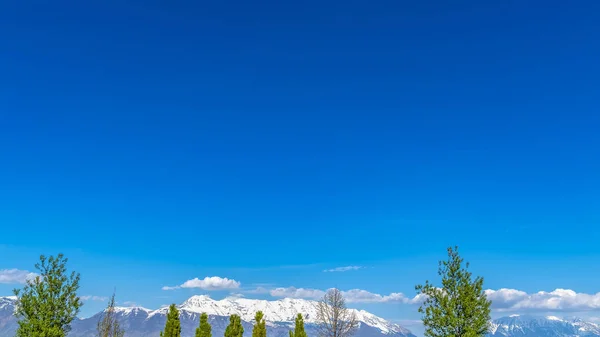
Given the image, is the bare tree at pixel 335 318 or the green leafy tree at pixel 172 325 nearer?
the green leafy tree at pixel 172 325

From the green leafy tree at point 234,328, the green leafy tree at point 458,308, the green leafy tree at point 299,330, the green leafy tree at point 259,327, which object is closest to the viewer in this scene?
the green leafy tree at point 458,308

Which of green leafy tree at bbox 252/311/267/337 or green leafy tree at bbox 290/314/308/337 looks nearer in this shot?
green leafy tree at bbox 252/311/267/337

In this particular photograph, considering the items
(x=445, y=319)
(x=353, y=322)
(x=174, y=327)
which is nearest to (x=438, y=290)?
(x=445, y=319)

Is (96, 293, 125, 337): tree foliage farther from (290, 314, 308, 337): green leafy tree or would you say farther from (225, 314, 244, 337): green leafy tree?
Result: (290, 314, 308, 337): green leafy tree

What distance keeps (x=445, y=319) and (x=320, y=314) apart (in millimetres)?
38172

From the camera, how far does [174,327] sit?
4694cm

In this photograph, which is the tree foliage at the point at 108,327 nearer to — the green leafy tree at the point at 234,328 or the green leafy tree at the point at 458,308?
the green leafy tree at the point at 234,328

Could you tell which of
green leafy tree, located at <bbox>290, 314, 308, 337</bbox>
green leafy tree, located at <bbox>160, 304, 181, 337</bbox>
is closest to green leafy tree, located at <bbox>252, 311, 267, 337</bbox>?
green leafy tree, located at <bbox>290, 314, 308, 337</bbox>

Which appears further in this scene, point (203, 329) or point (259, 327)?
point (259, 327)

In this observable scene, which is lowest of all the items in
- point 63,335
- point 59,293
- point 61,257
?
point 63,335

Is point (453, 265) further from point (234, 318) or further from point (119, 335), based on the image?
point (119, 335)

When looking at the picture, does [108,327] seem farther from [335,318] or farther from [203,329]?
[335,318]

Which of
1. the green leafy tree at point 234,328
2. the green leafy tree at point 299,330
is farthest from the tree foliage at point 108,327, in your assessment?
the green leafy tree at point 299,330

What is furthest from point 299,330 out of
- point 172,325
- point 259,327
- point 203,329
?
point 172,325
